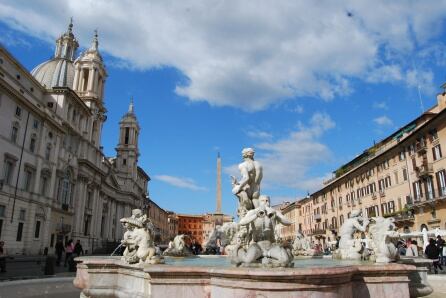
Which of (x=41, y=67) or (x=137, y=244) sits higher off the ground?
(x=41, y=67)

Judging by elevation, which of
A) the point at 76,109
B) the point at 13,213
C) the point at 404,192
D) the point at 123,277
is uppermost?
the point at 76,109

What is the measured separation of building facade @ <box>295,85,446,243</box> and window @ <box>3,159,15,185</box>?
117 ft

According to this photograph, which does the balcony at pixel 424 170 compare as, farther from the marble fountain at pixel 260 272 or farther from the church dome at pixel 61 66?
the church dome at pixel 61 66

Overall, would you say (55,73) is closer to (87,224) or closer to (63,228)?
(87,224)

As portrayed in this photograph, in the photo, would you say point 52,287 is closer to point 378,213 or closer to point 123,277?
point 123,277

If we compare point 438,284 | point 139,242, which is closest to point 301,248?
point 438,284

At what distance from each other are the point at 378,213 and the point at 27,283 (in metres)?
41.1

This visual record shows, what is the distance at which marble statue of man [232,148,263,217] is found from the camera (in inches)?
385

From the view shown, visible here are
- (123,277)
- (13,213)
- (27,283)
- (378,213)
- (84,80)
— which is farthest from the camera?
(84,80)

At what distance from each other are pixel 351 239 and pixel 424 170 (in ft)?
94.0

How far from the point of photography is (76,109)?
4491cm

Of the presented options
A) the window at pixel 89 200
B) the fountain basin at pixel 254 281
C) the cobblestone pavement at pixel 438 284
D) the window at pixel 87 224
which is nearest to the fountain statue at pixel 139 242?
the fountain basin at pixel 254 281

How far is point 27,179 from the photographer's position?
3250cm

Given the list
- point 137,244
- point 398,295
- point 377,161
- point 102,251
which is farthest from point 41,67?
point 398,295
